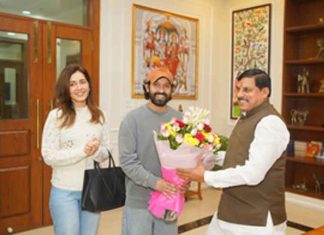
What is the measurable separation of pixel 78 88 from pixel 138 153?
55 cm

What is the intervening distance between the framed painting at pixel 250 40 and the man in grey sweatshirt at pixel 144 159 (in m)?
3.16

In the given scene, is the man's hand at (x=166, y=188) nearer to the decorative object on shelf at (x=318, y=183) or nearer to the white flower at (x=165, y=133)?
the white flower at (x=165, y=133)

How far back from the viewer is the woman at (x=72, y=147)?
6.40 feet

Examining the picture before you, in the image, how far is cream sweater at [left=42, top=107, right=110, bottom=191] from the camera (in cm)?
196

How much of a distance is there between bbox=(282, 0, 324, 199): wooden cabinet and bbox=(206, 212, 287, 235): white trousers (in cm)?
292

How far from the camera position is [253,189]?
5.82ft

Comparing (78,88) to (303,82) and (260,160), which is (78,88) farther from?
(303,82)

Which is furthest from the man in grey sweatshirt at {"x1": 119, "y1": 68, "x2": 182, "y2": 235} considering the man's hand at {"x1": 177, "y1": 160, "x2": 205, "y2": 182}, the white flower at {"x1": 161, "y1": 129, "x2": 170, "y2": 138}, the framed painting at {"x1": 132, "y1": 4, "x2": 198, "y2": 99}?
the framed painting at {"x1": 132, "y1": 4, "x2": 198, "y2": 99}

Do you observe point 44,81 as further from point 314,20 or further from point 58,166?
point 314,20

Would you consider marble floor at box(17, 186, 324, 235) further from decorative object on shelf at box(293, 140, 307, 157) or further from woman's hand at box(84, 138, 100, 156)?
woman's hand at box(84, 138, 100, 156)

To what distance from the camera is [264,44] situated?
4996mm

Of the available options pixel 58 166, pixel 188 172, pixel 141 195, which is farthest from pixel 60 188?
pixel 188 172

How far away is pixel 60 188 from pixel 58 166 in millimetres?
126

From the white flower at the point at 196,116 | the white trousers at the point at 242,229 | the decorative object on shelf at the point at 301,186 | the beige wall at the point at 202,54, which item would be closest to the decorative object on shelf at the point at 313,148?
the decorative object on shelf at the point at 301,186
